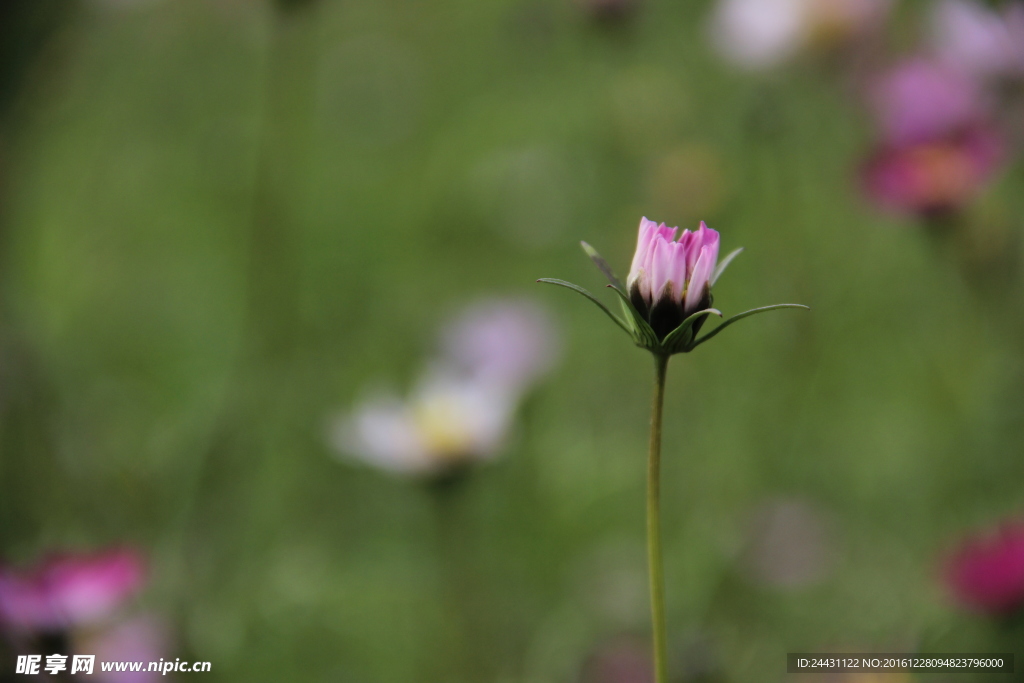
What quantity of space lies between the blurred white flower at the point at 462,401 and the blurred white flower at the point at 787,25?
371 millimetres

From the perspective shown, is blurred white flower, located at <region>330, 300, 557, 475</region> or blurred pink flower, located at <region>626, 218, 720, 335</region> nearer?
blurred pink flower, located at <region>626, 218, 720, 335</region>

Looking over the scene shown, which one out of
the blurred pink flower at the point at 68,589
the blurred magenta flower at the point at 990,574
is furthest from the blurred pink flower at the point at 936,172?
the blurred pink flower at the point at 68,589

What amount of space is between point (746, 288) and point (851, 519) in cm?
40

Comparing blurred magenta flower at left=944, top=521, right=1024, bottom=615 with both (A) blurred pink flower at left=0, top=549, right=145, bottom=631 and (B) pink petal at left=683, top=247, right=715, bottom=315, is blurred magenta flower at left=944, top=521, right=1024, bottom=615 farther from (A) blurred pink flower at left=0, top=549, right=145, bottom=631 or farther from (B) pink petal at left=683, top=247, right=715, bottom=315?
(A) blurred pink flower at left=0, top=549, right=145, bottom=631

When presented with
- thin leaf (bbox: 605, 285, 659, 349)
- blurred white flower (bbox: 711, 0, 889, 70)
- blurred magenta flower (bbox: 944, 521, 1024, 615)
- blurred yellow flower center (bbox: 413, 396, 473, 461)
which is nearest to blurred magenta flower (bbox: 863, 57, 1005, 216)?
blurred white flower (bbox: 711, 0, 889, 70)

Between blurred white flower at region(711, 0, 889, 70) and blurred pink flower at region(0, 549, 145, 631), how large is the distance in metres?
0.80

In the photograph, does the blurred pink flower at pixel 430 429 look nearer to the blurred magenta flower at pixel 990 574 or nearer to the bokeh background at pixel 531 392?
the bokeh background at pixel 531 392

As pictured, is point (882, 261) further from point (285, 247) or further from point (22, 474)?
point (22, 474)

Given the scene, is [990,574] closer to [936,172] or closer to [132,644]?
[936,172]

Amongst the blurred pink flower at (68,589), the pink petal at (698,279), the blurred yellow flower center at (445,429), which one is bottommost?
the blurred pink flower at (68,589)

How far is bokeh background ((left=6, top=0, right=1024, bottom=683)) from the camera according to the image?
2.04 ft

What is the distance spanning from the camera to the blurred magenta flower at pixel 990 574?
45 cm

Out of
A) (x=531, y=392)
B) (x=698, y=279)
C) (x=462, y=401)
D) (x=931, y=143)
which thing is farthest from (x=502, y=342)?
(x=698, y=279)

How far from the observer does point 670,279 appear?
277mm
